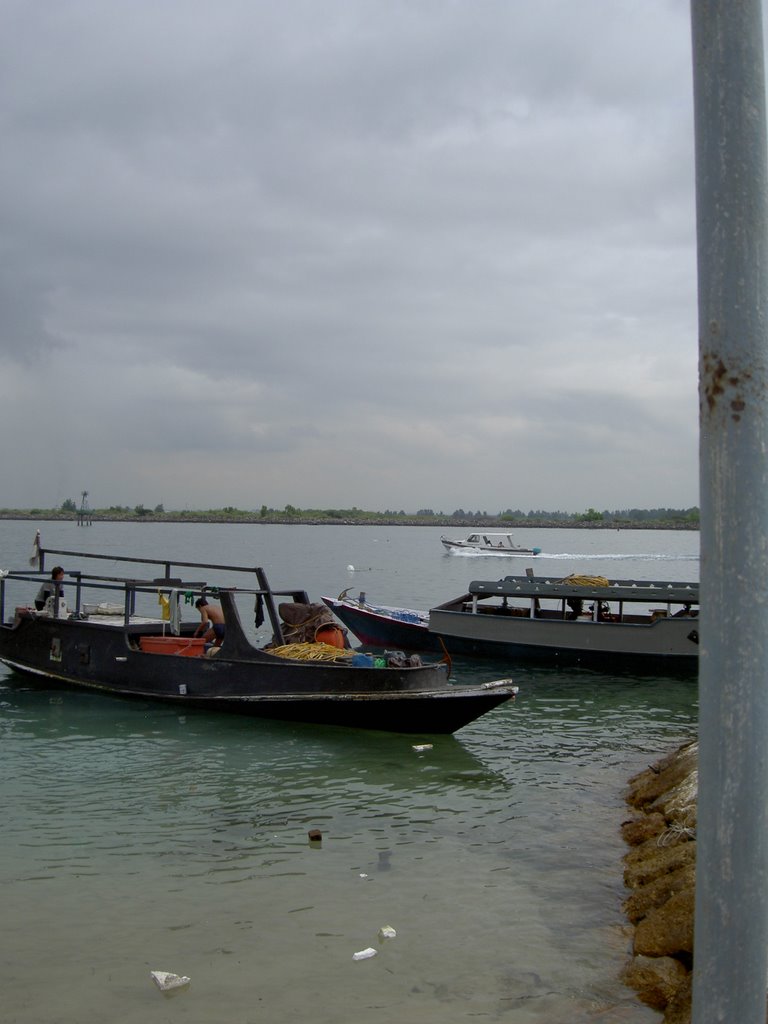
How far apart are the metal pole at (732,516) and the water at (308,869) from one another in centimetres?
397

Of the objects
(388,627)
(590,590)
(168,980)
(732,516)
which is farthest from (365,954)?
(388,627)

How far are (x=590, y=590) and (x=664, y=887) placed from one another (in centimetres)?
1625

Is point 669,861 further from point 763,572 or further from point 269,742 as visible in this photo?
point 269,742

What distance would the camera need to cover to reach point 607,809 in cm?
1121

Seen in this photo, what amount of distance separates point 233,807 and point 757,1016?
9.20 meters

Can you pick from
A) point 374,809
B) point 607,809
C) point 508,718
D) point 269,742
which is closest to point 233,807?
point 374,809

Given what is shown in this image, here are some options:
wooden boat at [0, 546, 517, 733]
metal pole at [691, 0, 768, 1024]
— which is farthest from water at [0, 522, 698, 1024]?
metal pole at [691, 0, 768, 1024]

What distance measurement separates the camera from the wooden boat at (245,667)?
14.1 metres

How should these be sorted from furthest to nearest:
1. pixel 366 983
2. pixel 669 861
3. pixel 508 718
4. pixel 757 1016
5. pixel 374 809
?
1. pixel 508 718
2. pixel 374 809
3. pixel 669 861
4. pixel 366 983
5. pixel 757 1016

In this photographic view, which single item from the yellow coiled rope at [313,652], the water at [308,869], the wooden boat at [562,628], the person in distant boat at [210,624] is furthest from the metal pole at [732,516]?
the wooden boat at [562,628]

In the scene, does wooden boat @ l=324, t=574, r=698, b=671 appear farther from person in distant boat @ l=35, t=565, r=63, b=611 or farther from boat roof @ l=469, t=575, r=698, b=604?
person in distant boat @ l=35, t=565, r=63, b=611

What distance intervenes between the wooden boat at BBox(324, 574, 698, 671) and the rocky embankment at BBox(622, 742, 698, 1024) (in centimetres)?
1173

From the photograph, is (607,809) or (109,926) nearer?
(109,926)

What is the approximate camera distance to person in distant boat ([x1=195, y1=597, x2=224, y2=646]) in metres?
16.5
